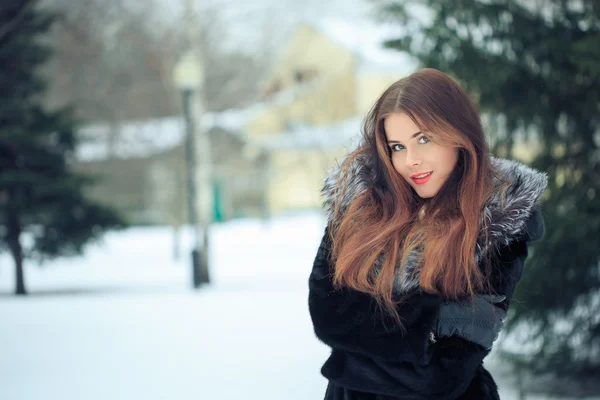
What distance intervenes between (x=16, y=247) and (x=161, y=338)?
4955mm

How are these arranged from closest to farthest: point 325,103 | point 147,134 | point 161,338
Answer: point 161,338 → point 325,103 → point 147,134

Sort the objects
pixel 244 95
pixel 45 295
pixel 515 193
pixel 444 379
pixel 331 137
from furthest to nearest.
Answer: pixel 244 95 → pixel 331 137 → pixel 45 295 → pixel 515 193 → pixel 444 379

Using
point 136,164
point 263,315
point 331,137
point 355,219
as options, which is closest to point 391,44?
point 355,219

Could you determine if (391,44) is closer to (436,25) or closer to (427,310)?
(436,25)

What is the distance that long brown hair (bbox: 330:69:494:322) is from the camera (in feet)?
6.68

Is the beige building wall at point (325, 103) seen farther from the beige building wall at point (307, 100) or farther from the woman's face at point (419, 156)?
the woman's face at point (419, 156)

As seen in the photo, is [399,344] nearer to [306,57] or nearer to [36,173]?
[36,173]

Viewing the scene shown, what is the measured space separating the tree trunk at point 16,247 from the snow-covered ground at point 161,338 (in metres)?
0.33

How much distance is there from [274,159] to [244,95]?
3.35 meters

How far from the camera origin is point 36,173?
11312 millimetres

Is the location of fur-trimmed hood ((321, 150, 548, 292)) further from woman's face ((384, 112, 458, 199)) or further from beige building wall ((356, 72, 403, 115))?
beige building wall ((356, 72, 403, 115))

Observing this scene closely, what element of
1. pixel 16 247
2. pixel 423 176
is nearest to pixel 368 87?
pixel 16 247

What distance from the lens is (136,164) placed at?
29203mm

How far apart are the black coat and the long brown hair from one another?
54mm
